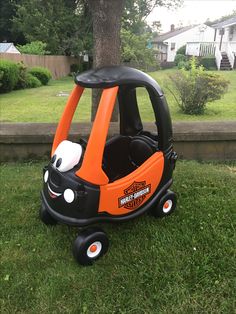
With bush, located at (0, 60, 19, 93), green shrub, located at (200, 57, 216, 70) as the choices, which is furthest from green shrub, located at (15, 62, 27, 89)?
green shrub, located at (200, 57, 216, 70)

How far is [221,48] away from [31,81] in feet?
76.4

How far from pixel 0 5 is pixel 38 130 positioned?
31891mm

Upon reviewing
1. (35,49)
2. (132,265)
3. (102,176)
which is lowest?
(132,265)

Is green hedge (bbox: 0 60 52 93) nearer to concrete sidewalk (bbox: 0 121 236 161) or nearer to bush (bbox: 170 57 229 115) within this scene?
bush (bbox: 170 57 229 115)

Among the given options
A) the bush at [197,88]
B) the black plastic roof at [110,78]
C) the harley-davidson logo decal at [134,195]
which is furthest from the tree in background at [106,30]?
the bush at [197,88]

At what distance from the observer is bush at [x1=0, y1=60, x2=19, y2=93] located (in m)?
12.5

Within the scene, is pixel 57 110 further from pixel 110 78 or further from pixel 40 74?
pixel 40 74

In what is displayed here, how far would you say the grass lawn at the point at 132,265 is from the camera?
198 cm

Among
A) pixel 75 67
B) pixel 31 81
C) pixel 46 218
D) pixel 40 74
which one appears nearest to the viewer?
pixel 46 218

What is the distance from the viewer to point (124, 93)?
283 cm

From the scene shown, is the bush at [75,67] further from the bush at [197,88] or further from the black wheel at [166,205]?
the black wheel at [166,205]

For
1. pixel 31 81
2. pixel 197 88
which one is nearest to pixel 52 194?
pixel 197 88

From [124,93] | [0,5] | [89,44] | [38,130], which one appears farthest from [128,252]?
[0,5]

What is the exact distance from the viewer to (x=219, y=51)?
2795cm
